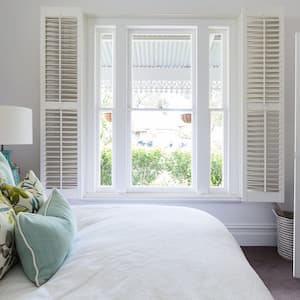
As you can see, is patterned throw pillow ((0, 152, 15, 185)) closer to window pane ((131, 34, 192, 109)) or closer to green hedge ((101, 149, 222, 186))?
green hedge ((101, 149, 222, 186))

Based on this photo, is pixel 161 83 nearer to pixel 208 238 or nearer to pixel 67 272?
pixel 208 238

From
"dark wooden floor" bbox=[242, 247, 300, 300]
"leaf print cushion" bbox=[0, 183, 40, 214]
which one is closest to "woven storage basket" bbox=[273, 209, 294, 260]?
"dark wooden floor" bbox=[242, 247, 300, 300]

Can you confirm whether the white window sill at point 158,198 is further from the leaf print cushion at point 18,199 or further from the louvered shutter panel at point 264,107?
the leaf print cushion at point 18,199

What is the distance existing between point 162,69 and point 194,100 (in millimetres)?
473

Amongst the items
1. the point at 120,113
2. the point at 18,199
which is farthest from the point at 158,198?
the point at 18,199

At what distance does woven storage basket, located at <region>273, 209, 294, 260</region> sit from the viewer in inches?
99.8

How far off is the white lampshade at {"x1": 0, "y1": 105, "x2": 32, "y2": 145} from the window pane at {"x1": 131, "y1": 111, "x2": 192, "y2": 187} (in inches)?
45.4

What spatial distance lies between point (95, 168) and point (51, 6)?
1.68 m

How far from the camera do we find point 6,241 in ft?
2.94

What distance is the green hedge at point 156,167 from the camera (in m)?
2.98

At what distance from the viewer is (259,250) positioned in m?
2.76

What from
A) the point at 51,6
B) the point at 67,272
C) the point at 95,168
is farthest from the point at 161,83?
the point at 67,272

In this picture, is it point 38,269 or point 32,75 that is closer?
point 38,269

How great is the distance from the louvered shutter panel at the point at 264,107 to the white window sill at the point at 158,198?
32cm
